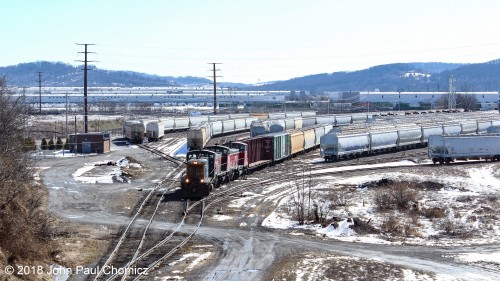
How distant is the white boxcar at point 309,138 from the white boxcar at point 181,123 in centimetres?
2658

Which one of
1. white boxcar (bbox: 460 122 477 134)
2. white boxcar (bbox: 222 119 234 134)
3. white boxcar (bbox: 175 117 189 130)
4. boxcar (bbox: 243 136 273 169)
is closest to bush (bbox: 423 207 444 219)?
boxcar (bbox: 243 136 273 169)

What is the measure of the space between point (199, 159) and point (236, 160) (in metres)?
7.23

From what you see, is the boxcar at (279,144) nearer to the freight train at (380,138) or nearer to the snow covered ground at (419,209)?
the freight train at (380,138)

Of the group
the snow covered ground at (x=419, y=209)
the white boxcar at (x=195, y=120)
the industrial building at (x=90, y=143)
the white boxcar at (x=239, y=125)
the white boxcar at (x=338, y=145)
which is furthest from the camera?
the white boxcar at (x=195, y=120)

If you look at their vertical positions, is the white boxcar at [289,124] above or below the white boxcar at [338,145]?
above

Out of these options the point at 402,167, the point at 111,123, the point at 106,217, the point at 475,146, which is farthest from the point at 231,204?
the point at 111,123

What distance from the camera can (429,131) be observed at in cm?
7812

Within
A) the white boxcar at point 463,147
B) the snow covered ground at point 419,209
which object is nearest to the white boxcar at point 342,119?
the white boxcar at point 463,147

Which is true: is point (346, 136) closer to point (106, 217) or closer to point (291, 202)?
point (291, 202)

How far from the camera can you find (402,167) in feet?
188

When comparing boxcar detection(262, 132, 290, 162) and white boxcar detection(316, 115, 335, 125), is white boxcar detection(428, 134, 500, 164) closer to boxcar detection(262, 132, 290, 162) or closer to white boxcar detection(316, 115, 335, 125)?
boxcar detection(262, 132, 290, 162)

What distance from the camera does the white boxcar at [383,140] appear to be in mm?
67688

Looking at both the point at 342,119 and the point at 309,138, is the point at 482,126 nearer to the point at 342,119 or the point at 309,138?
the point at 342,119

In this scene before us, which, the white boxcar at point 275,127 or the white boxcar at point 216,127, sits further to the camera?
the white boxcar at point 216,127
